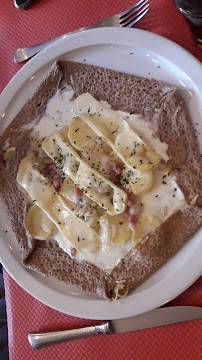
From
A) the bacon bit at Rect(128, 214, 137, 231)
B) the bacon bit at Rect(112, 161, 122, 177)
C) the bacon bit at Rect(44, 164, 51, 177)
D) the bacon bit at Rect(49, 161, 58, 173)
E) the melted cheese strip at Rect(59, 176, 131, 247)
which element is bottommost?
the bacon bit at Rect(44, 164, 51, 177)

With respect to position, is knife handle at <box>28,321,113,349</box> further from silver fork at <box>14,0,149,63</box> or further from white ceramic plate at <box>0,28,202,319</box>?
silver fork at <box>14,0,149,63</box>

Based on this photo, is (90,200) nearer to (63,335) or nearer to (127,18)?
(63,335)

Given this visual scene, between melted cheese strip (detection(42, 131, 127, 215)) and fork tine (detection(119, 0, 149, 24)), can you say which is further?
fork tine (detection(119, 0, 149, 24))

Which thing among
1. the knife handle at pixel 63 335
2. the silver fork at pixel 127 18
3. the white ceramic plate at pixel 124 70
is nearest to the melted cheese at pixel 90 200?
the white ceramic plate at pixel 124 70

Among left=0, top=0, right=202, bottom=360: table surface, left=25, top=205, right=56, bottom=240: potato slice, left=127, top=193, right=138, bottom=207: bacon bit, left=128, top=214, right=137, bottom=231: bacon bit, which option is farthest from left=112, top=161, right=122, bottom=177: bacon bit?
left=0, top=0, right=202, bottom=360: table surface

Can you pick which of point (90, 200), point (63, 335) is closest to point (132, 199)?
point (90, 200)

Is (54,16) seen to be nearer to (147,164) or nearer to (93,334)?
(147,164)
